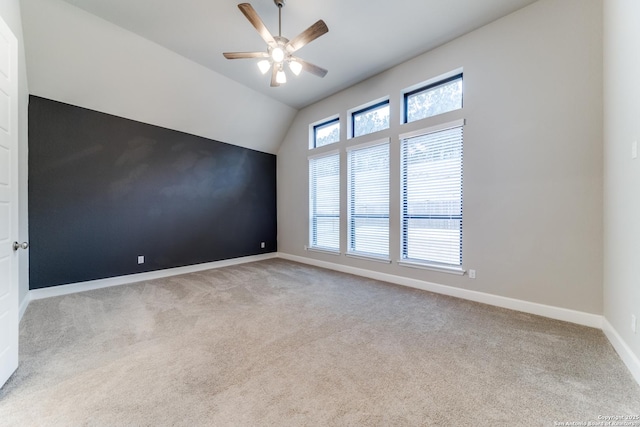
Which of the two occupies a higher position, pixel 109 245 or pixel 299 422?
pixel 109 245

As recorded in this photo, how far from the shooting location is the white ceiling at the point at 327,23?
2887 millimetres

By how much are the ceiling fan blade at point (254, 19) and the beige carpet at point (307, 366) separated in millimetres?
3078

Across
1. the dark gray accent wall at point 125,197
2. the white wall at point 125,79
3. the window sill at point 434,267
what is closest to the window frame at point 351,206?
the window sill at point 434,267

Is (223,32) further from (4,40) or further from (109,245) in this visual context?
(109,245)

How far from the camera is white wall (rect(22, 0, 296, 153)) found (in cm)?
308

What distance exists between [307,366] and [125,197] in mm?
4295

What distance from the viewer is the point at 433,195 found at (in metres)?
3.76

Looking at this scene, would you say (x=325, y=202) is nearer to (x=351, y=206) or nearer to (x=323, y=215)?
(x=323, y=215)

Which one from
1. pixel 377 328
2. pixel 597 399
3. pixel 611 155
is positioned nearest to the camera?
pixel 597 399

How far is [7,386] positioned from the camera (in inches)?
67.1

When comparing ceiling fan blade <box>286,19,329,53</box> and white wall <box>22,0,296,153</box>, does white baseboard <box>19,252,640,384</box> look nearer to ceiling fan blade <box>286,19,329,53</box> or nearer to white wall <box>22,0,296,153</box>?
white wall <box>22,0,296,153</box>

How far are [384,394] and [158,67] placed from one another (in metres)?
5.05

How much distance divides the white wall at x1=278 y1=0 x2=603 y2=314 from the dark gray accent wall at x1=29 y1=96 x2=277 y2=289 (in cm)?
424

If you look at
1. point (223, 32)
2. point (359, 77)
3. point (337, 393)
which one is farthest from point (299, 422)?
point (359, 77)
